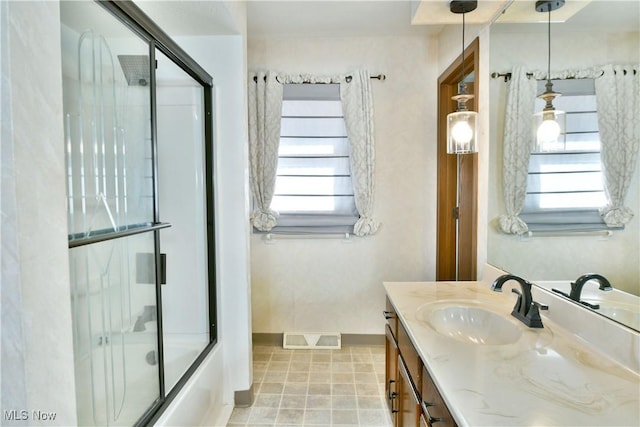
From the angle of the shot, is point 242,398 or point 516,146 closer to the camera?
point 516,146

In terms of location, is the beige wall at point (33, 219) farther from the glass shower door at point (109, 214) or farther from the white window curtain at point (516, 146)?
the white window curtain at point (516, 146)

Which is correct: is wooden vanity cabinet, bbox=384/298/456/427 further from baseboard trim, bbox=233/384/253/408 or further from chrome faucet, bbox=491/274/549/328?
baseboard trim, bbox=233/384/253/408

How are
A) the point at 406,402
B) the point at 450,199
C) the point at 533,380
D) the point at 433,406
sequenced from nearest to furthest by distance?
the point at 533,380 < the point at 433,406 < the point at 406,402 < the point at 450,199

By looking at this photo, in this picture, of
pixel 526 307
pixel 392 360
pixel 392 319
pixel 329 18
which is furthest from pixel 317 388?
pixel 329 18

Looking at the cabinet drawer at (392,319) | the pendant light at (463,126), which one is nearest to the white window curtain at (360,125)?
the pendant light at (463,126)

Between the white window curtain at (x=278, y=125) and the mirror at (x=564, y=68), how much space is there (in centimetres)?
107

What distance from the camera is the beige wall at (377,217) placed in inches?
113

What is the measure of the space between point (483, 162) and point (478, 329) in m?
0.98

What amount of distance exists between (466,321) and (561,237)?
21.3 inches

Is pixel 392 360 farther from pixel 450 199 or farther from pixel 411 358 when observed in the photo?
pixel 450 199

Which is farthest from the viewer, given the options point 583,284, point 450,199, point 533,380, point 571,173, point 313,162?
point 313,162

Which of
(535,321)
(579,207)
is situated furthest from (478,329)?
(579,207)

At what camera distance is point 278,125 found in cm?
283

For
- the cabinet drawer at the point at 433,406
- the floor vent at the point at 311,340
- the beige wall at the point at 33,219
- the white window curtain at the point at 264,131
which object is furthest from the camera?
the floor vent at the point at 311,340
